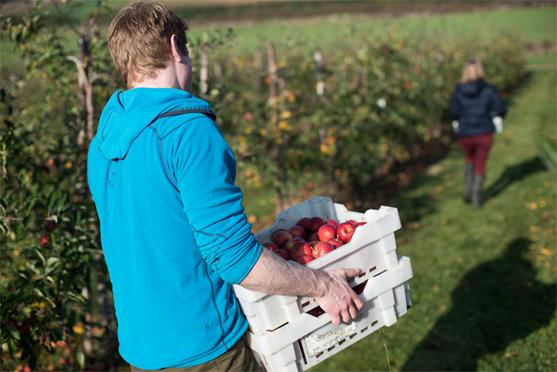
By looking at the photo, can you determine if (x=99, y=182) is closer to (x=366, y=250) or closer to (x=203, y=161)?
(x=203, y=161)

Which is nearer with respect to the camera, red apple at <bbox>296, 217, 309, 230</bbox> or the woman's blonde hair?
red apple at <bbox>296, 217, 309, 230</bbox>

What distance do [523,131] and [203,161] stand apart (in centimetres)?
1122

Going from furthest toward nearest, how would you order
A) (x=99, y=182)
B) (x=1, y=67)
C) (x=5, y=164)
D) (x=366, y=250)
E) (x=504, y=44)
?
(x=504, y=44), (x=1, y=67), (x=5, y=164), (x=366, y=250), (x=99, y=182)

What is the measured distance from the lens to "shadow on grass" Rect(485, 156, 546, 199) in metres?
7.93

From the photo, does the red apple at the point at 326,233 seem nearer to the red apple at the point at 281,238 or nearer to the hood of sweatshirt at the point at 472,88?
the red apple at the point at 281,238

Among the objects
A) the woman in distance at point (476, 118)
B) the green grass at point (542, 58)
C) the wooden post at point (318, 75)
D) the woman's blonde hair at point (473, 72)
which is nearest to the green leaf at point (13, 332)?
the wooden post at point (318, 75)

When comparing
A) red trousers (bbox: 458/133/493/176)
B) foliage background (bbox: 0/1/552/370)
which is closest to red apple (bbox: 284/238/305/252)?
foliage background (bbox: 0/1/552/370)

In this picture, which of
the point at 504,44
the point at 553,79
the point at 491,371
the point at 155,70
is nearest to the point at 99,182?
the point at 155,70

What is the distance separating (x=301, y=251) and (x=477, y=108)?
5.57 m

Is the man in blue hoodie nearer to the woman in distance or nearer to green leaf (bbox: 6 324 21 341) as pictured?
green leaf (bbox: 6 324 21 341)

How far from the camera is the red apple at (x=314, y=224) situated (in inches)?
95.2

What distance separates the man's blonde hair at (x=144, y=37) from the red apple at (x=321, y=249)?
81 cm

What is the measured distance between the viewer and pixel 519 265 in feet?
17.3

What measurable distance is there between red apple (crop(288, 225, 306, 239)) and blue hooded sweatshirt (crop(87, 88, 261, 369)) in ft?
1.80
